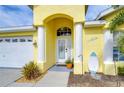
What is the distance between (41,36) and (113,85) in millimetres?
5590

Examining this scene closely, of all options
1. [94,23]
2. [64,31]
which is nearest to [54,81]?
[94,23]

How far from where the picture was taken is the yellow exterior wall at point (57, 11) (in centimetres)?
992

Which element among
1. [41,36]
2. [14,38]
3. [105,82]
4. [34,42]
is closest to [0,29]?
[14,38]

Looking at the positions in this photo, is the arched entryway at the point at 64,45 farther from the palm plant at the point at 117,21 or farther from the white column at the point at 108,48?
the palm plant at the point at 117,21

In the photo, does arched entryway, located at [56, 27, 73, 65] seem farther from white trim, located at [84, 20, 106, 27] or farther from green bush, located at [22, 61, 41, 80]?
green bush, located at [22, 61, 41, 80]

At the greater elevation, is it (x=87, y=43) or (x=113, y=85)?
(x=87, y=43)

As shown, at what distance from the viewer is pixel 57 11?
33.6ft

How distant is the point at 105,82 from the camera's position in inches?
322

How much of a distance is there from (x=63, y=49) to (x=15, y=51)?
410 centimetres

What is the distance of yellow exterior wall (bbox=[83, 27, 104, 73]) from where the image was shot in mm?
10562

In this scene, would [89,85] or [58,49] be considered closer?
[89,85]

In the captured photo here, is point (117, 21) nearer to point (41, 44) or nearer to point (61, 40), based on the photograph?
point (41, 44)

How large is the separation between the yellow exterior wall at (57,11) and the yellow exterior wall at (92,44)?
133cm

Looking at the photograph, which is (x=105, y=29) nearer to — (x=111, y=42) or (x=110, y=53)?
(x=111, y=42)
